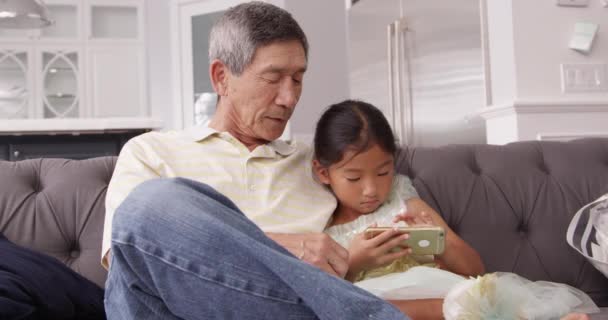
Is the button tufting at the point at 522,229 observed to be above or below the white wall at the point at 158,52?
below

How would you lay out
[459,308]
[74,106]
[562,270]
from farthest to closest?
[74,106] < [562,270] < [459,308]

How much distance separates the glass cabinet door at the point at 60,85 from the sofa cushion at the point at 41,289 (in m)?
5.28

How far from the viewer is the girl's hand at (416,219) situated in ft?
4.43

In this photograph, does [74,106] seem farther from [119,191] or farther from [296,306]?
[296,306]

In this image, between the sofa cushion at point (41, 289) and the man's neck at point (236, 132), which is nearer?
the sofa cushion at point (41, 289)

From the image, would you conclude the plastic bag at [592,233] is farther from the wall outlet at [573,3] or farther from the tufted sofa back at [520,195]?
the wall outlet at [573,3]

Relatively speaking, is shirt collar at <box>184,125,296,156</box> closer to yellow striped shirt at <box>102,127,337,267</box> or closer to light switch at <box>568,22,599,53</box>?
yellow striped shirt at <box>102,127,337,267</box>

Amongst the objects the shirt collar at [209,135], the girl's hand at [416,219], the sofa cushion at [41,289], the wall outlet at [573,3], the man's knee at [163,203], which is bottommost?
the sofa cushion at [41,289]

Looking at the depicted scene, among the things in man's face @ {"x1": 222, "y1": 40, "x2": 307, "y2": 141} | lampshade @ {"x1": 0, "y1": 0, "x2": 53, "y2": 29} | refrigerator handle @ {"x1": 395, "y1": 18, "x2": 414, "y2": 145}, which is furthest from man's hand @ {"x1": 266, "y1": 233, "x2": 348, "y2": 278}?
lampshade @ {"x1": 0, "y1": 0, "x2": 53, "y2": 29}

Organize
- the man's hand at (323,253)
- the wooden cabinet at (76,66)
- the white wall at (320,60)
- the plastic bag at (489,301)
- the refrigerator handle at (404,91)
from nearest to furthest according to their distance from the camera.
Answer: the plastic bag at (489,301), the man's hand at (323,253), the refrigerator handle at (404,91), the white wall at (320,60), the wooden cabinet at (76,66)

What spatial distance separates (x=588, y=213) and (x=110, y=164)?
1176 mm

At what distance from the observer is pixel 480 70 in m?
2.76

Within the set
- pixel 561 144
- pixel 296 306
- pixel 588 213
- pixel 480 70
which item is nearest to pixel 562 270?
pixel 588 213

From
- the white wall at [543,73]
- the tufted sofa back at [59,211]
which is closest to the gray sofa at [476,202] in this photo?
the tufted sofa back at [59,211]
